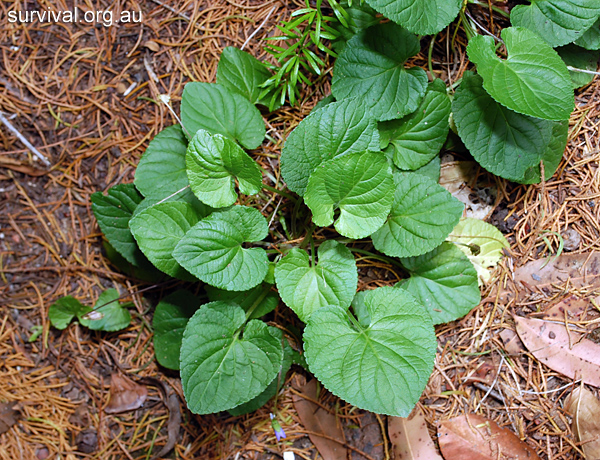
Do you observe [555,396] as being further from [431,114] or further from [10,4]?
[10,4]

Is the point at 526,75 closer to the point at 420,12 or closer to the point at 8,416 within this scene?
the point at 420,12

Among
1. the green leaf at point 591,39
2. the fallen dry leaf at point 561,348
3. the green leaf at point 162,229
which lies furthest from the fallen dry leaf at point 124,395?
the green leaf at point 591,39

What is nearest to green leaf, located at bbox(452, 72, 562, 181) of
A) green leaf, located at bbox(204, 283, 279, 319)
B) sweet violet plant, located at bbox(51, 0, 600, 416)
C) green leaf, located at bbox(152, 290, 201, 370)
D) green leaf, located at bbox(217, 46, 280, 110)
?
sweet violet plant, located at bbox(51, 0, 600, 416)

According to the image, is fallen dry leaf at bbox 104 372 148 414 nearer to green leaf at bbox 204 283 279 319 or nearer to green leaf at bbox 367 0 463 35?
green leaf at bbox 204 283 279 319

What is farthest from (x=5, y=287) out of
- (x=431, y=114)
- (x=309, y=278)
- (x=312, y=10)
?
(x=431, y=114)

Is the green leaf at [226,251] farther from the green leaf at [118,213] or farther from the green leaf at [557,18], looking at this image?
the green leaf at [557,18]

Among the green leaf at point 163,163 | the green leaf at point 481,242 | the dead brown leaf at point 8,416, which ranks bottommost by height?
the dead brown leaf at point 8,416
